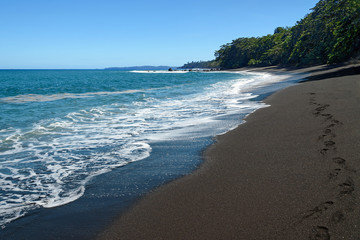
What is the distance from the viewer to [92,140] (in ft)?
22.9

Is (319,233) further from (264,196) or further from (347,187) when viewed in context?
(347,187)

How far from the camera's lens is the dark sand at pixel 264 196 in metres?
2.52

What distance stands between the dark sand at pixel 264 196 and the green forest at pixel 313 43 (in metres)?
18.3

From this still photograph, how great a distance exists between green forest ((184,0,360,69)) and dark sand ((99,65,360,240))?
18.3 meters

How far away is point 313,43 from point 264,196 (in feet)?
159

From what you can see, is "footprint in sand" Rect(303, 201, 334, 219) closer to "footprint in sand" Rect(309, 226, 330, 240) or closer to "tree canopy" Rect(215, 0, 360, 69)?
"footprint in sand" Rect(309, 226, 330, 240)

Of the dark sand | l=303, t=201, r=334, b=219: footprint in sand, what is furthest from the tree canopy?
l=303, t=201, r=334, b=219: footprint in sand

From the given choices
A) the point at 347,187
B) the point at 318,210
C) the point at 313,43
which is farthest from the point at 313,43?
the point at 318,210

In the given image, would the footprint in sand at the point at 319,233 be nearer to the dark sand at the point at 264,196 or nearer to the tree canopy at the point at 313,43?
the dark sand at the point at 264,196

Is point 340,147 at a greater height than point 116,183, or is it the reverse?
point 340,147

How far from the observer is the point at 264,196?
10.3ft

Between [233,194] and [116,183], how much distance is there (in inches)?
70.8

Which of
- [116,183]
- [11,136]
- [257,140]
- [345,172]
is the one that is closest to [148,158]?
[116,183]

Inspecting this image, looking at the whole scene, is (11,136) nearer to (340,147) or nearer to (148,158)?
(148,158)
